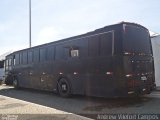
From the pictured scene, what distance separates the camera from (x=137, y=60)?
37.7 ft

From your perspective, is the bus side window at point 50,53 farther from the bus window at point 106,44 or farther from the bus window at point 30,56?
the bus window at point 106,44

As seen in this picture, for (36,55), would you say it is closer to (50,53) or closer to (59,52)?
(50,53)

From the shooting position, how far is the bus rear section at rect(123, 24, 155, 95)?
11.0 meters

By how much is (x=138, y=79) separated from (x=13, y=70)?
11970mm

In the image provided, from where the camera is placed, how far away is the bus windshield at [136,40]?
11.2m

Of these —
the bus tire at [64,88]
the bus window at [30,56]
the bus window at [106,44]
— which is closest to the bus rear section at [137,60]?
the bus window at [106,44]

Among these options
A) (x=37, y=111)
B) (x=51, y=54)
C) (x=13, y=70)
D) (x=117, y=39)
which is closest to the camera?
(x=37, y=111)

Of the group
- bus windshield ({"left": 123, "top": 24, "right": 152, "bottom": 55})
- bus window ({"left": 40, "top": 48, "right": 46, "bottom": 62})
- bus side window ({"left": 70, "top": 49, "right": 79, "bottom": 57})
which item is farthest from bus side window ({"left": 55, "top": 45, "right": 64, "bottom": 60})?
bus windshield ({"left": 123, "top": 24, "right": 152, "bottom": 55})

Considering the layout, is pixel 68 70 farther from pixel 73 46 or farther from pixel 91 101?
pixel 91 101

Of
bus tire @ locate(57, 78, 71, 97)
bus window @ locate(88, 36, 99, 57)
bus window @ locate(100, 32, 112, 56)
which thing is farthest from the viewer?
bus tire @ locate(57, 78, 71, 97)

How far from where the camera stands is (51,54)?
1554 centimetres

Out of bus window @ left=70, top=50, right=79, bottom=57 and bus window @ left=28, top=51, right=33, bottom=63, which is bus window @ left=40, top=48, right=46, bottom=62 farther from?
bus window @ left=70, top=50, right=79, bottom=57

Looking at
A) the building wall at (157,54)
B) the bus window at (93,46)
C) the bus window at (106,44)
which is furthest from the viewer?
the building wall at (157,54)

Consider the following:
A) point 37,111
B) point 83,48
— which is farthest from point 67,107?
point 83,48
